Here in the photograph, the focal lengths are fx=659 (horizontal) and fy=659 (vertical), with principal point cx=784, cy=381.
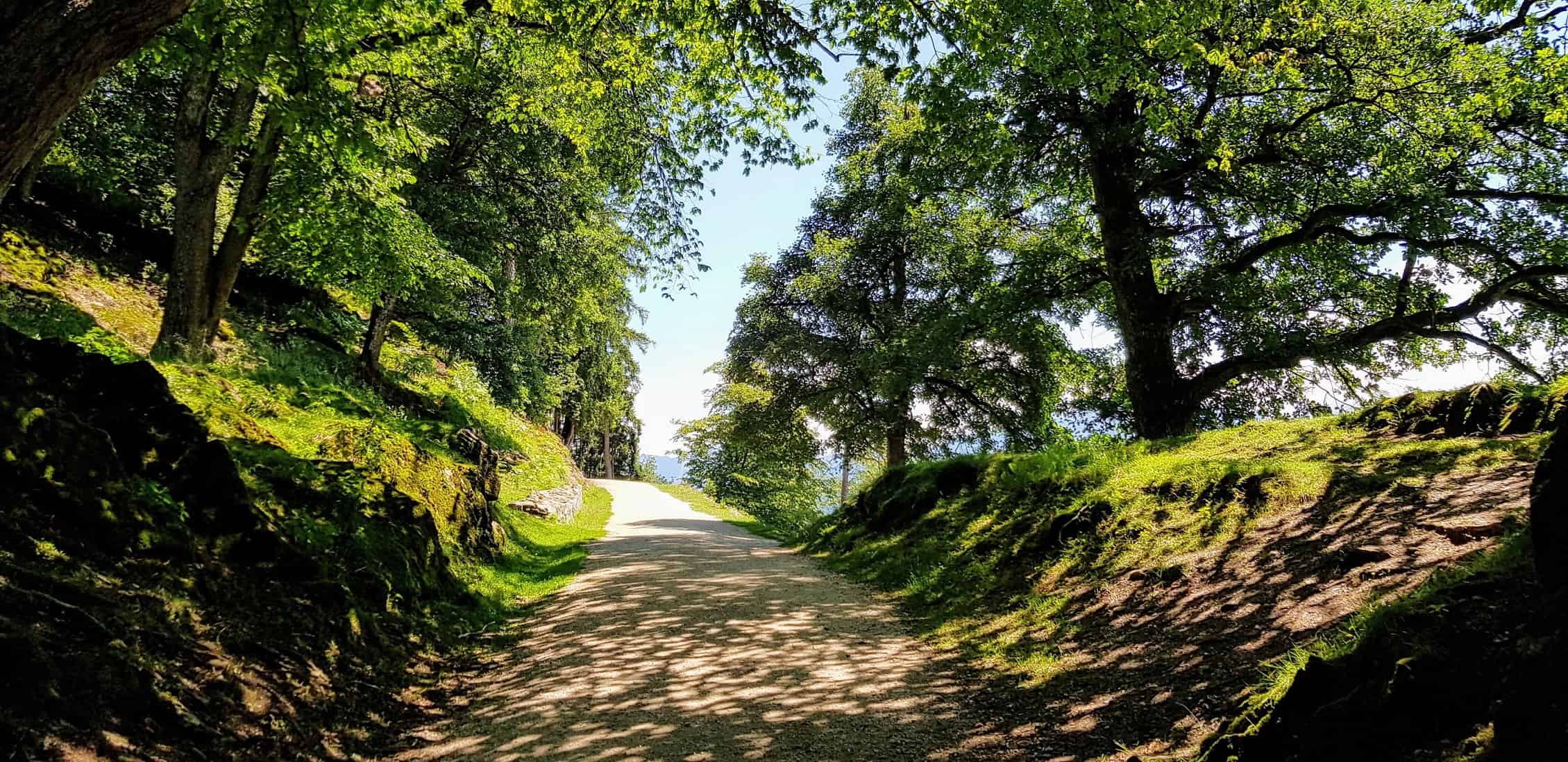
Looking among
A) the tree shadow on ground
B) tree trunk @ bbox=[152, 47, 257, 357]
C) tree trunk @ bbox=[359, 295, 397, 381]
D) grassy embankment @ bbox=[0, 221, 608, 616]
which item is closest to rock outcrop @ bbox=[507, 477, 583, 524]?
grassy embankment @ bbox=[0, 221, 608, 616]

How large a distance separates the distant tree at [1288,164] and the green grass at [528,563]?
27.0 feet

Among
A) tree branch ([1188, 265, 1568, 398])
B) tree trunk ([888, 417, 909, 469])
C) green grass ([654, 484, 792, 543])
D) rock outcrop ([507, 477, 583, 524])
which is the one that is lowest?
green grass ([654, 484, 792, 543])

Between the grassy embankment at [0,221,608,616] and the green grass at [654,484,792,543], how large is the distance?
6.24m

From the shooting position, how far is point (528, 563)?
38.2ft

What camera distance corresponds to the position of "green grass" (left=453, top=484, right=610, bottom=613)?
9039 millimetres

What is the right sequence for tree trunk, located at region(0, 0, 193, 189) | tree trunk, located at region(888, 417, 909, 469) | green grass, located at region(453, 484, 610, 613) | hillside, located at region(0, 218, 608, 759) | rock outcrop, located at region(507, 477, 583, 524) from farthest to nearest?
tree trunk, located at region(888, 417, 909, 469)
rock outcrop, located at region(507, 477, 583, 524)
green grass, located at region(453, 484, 610, 613)
hillside, located at region(0, 218, 608, 759)
tree trunk, located at region(0, 0, 193, 189)

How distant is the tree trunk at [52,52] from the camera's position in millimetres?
3020

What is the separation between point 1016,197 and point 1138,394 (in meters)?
5.96

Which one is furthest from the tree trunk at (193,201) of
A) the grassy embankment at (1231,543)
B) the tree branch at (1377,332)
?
the tree branch at (1377,332)

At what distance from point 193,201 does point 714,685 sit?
11.0m

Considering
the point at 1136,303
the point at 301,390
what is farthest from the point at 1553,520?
the point at 301,390

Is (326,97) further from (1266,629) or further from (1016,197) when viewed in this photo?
(1016,197)

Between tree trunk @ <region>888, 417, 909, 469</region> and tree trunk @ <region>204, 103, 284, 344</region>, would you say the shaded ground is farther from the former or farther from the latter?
tree trunk @ <region>888, 417, 909, 469</region>

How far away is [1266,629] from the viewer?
4.55 metres
